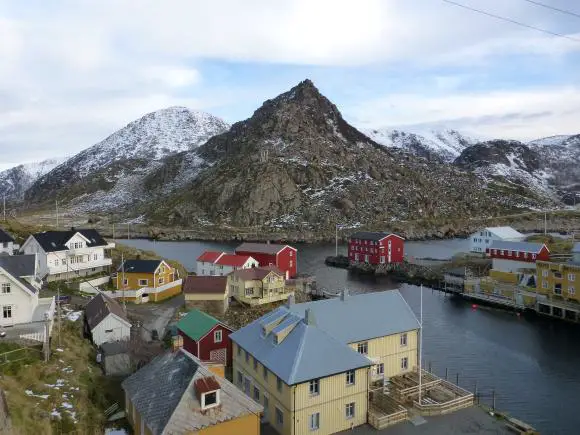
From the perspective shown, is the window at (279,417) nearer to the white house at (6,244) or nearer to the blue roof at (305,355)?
the blue roof at (305,355)

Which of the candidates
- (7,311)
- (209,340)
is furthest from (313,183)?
(7,311)

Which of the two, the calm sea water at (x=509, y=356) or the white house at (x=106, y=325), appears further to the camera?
the white house at (x=106, y=325)

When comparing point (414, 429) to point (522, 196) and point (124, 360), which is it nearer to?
point (124, 360)

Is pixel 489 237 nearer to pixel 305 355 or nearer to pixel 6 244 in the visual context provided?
pixel 305 355

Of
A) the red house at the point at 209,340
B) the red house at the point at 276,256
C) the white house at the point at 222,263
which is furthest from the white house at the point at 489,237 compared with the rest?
the red house at the point at 209,340

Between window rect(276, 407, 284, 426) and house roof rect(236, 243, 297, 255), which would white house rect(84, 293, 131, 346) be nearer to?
window rect(276, 407, 284, 426)

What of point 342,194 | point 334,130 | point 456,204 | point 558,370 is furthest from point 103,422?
point 334,130

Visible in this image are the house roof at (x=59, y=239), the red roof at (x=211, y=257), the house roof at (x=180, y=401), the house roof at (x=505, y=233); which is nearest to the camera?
the house roof at (x=180, y=401)
